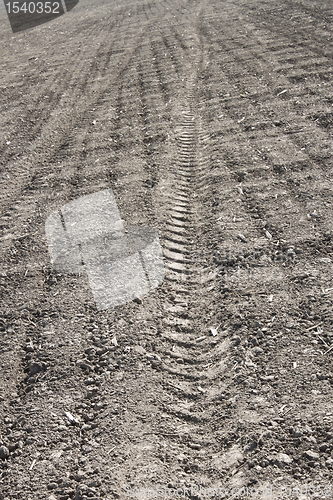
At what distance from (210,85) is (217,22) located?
244 inches

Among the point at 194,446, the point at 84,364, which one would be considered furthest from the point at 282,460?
the point at 84,364

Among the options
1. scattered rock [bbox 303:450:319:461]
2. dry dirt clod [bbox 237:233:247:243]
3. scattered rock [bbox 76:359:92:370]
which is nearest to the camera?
scattered rock [bbox 303:450:319:461]

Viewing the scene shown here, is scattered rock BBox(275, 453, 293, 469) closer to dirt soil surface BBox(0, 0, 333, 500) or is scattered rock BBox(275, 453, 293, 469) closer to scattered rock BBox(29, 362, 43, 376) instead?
dirt soil surface BBox(0, 0, 333, 500)

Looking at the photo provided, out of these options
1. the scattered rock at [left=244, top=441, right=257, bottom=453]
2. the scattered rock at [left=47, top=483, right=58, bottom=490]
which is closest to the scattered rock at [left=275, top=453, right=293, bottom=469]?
the scattered rock at [left=244, top=441, right=257, bottom=453]

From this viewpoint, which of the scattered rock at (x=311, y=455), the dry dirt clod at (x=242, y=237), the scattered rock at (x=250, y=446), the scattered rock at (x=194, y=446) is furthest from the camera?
the dry dirt clod at (x=242, y=237)

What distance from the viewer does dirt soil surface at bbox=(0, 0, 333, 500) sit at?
8.89 feet

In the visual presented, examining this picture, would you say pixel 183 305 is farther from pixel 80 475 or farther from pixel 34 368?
pixel 80 475

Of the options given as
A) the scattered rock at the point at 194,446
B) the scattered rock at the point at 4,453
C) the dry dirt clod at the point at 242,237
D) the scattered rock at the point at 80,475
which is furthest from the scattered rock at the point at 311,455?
the dry dirt clod at the point at 242,237

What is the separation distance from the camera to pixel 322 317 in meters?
3.48

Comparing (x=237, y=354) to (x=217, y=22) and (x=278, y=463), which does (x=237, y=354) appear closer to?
(x=278, y=463)

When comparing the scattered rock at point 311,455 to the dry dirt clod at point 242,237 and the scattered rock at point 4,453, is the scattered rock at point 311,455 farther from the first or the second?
the dry dirt clod at point 242,237

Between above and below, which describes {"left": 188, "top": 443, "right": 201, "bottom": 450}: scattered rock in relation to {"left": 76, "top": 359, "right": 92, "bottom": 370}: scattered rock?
below

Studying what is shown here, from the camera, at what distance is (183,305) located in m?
3.93

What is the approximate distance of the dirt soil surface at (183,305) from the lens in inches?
107
